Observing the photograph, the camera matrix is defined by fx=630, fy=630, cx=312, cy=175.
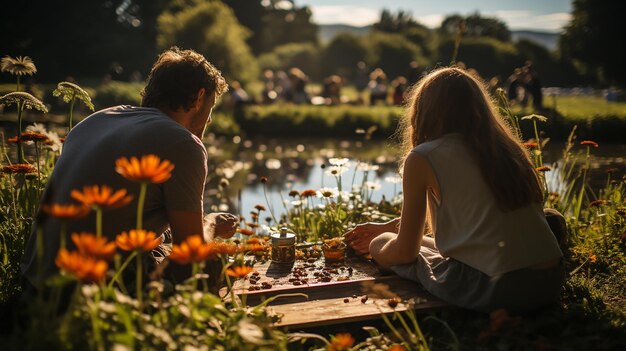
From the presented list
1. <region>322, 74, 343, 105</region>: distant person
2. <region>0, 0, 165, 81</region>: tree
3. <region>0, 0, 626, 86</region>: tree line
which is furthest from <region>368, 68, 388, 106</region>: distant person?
<region>0, 0, 165, 81</region>: tree

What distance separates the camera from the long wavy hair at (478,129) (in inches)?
106

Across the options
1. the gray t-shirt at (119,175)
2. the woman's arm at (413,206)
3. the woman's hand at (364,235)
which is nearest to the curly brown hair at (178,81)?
the gray t-shirt at (119,175)

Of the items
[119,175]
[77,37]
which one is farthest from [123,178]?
[77,37]

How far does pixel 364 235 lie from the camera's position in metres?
3.64

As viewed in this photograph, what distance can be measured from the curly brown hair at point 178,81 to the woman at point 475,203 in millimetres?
994

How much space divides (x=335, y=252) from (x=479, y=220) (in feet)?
3.46

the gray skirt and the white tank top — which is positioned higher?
the white tank top

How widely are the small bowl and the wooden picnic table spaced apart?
0.12 feet

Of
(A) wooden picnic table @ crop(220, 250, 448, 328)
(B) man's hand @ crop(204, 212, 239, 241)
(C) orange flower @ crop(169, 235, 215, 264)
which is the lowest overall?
(A) wooden picnic table @ crop(220, 250, 448, 328)

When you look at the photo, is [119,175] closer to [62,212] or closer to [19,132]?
[62,212]

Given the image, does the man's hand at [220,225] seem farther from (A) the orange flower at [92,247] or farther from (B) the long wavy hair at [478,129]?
(A) the orange flower at [92,247]

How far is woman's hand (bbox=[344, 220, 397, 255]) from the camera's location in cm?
359

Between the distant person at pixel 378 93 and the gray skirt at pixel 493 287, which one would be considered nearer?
the gray skirt at pixel 493 287

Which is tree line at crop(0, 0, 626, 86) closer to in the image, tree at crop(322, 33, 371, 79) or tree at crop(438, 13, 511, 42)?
tree at crop(322, 33, 371, 79)
